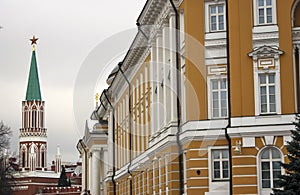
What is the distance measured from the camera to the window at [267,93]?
34.1 meters

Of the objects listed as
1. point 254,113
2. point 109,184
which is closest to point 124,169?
point 109,184

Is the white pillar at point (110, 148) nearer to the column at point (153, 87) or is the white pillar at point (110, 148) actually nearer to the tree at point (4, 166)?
the tree at point (4, 166)

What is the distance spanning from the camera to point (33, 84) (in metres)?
173

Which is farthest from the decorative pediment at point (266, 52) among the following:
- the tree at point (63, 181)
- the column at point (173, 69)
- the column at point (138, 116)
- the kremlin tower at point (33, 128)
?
the kremlin tower at point (33, 128)

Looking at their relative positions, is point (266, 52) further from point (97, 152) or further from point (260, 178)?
point (97, 152)

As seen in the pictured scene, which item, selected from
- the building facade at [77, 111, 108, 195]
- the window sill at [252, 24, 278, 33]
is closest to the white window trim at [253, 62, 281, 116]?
the window sill at [252, 24, 278, 33]

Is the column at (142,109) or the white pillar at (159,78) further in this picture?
the column at (142,109)

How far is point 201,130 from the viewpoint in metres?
35.9

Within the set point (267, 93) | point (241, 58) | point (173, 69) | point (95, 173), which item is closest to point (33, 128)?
point (95, 173)

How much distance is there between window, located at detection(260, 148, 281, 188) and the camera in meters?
33.7

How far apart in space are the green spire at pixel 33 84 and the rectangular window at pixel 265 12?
139 meters

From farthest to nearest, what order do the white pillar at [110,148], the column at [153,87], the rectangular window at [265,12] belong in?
the white pillar at [110,148] → the column at [153,87] → the rectangular window at [265,12]

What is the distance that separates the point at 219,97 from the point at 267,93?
8.56 feet

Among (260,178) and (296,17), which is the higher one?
(296,17)
